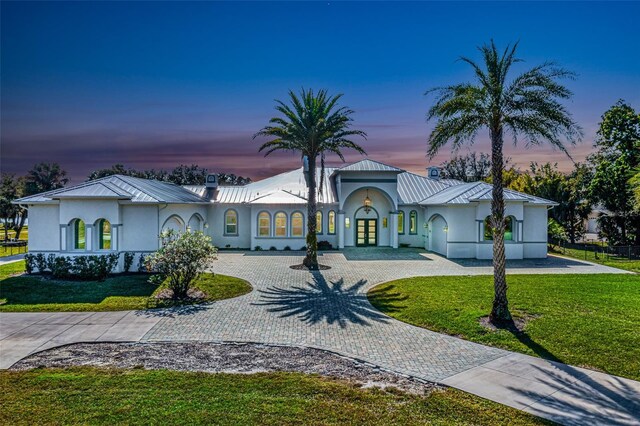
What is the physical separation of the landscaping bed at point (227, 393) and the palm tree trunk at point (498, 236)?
5010mm

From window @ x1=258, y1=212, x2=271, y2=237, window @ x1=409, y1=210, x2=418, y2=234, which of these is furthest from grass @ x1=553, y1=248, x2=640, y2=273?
window @ x1=258, y1=212, x2=271, y2=237

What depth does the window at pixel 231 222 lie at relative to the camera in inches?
1215

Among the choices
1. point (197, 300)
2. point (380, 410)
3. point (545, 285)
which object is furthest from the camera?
point (545, 285)

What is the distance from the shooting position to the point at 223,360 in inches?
360

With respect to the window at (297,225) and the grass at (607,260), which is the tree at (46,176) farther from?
the grass at (607,260)

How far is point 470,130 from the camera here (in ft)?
42.5

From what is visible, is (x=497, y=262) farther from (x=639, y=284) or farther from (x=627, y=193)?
(x=627, y=193)

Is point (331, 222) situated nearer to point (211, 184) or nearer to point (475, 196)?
point (475, 196)

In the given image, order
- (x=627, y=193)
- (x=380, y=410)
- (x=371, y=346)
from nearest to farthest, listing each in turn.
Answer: (x=380, y=410) < (x=371, y=346) < (x=627, y=193)

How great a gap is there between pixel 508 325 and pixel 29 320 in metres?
14.2

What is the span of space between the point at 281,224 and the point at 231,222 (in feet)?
13.4

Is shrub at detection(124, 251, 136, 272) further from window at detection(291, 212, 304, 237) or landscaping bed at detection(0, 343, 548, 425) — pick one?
window at detection(291, 212, 304, 237)

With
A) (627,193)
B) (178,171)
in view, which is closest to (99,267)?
(627,193)

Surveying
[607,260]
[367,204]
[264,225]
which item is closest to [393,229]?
[367,204]
